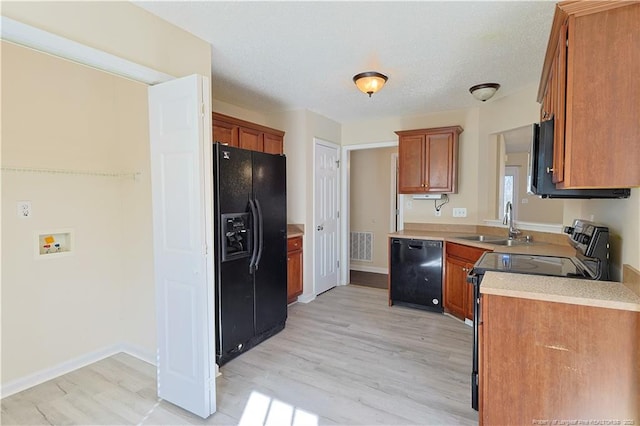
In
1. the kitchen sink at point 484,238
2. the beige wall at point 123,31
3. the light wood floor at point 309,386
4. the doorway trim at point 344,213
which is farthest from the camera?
the doorway trim at point 344,213

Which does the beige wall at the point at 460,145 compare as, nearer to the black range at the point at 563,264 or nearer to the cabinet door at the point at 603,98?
the black range at the point at 563,264

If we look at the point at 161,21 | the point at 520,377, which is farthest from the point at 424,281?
the point at 161,21

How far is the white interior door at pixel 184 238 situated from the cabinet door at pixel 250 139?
155 centimetres

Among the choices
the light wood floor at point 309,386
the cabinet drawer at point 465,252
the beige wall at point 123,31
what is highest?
the beige wall at point 123,31

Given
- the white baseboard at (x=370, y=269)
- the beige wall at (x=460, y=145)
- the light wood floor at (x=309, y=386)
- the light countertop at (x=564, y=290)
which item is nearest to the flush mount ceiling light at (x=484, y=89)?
the beige wall at (x=460, y=145)

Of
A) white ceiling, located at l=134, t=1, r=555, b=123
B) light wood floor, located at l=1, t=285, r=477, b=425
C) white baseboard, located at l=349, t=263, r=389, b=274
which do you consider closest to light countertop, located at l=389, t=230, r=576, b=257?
light wood floor, located at l=1, t=285, r=477, b=425

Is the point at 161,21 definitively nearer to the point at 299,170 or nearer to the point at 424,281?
the point at 299,170

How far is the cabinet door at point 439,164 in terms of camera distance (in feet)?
13.4

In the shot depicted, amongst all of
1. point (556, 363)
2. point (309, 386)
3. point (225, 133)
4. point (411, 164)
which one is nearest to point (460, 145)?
point (411, 164)

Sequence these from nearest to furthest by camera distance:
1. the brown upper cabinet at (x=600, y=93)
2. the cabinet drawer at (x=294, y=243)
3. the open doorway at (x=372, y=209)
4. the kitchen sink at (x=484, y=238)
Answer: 1. the brown upper cabinet at (x=600, y=93)
2. the kitchen sink at (x=484, y=238)
3. the cabinet drawer at (x=294, y=243)
4. the open doorway at (x=372, y=209)

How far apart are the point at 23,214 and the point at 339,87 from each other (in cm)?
283

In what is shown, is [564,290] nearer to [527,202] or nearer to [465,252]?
[465,252]

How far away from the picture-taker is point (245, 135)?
12.2 ft

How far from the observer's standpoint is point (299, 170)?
4324 mm
